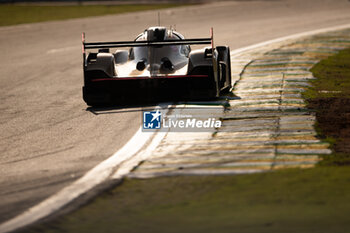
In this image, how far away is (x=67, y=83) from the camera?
49.1ft

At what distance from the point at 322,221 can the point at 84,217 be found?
2.18m

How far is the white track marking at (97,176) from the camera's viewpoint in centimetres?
646

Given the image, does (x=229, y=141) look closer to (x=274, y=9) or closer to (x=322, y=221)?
(x=322, y=221)

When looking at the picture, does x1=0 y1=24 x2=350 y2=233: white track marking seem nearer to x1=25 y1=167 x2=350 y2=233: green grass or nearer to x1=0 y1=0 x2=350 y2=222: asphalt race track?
x1=0 y1=0 x2=350 y2=222: asphalt race track

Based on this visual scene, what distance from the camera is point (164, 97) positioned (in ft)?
38.1

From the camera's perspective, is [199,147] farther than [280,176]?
Yes

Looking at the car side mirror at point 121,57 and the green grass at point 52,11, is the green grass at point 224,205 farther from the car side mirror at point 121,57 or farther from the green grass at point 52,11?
the green grass at point 52,11

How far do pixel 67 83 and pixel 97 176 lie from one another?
24.8 feet

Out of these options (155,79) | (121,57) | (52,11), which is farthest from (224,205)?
(52,11)

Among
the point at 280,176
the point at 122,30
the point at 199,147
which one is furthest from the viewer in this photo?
the point at 122,30

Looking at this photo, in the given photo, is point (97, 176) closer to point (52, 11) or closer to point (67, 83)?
Answer: point (67, 83)

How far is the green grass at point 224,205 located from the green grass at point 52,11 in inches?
833

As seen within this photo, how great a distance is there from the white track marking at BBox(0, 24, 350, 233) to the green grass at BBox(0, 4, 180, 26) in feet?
62.1

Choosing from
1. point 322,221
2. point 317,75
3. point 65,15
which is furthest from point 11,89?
point 65,15
